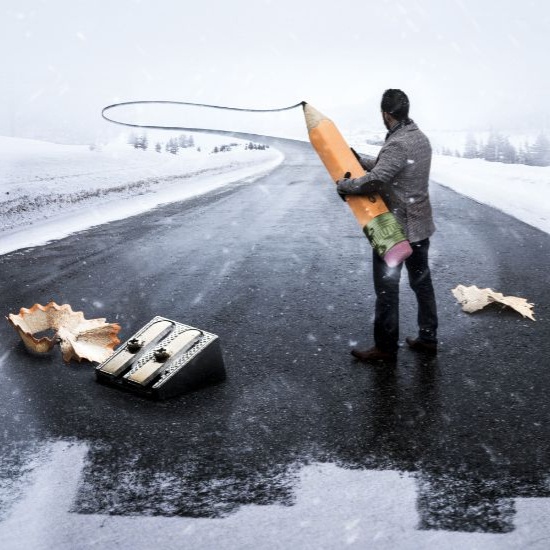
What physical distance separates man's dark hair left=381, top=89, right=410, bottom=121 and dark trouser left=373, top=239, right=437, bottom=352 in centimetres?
88

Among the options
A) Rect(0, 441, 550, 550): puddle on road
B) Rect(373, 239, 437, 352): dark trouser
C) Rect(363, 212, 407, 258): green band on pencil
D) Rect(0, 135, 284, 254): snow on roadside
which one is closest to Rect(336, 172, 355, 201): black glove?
Rect(363, 212, 407, 258): green band on pencil

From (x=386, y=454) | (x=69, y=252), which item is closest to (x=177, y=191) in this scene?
(x=69, y=252)

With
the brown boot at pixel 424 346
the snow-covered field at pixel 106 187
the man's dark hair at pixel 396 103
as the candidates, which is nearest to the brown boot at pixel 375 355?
the brown boot at pixel 424 346

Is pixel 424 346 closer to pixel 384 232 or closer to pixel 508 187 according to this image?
pixel 384 232

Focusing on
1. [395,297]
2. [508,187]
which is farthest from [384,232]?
[508,187]

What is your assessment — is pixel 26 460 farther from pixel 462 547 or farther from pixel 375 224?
pixel 375 224

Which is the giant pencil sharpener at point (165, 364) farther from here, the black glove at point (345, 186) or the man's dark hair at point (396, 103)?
the man's dark hair at point (396, 103)

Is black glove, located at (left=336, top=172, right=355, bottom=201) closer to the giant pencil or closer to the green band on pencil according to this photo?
the giant pencil

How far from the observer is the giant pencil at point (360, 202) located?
424 centimetres

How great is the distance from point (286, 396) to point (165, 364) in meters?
0.79

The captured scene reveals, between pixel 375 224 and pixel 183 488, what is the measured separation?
6.98 feet

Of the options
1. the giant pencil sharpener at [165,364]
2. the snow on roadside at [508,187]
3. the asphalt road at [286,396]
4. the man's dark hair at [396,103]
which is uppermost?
the man's dark hair at [396,103]

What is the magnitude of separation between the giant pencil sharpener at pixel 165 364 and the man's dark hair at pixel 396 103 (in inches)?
73.6

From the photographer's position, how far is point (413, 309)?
578 centimetres
